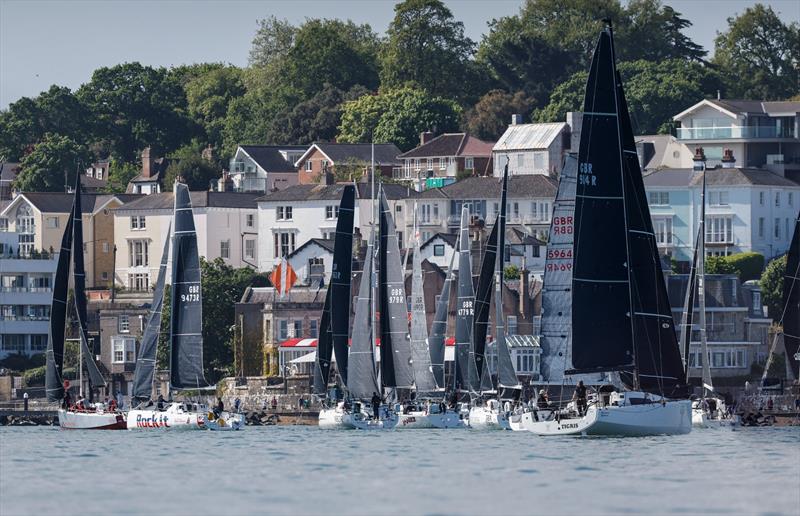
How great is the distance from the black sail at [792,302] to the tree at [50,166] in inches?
3423

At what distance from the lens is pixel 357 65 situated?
185375 mm

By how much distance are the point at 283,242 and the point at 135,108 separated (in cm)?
3814

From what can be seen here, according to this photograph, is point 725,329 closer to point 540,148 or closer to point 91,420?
point 540,148

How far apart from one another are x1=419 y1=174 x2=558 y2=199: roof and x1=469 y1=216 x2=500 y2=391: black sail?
45030mm

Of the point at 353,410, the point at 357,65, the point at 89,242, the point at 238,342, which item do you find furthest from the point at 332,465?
the point at 357,65

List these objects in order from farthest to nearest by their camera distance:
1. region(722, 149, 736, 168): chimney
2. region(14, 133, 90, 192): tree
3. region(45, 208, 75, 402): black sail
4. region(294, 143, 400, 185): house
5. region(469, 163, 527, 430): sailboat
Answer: region(14, 133, 90, 192): tree → region(294, 143, 400, 185): house → region(722, 149, 736, 168): chimney → region(45, 208, 75, 402): black sail → region(469, 163, 527, 430): sailboat

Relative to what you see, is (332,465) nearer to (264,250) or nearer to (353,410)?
(353,410)

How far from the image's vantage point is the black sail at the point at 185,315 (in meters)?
87.1

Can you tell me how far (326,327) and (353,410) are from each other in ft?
21.3

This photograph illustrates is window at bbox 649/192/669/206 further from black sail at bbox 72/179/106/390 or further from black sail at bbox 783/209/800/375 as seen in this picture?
black sail at bbox 72/179/106/390

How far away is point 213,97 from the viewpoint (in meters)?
191

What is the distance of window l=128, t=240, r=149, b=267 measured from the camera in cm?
15000

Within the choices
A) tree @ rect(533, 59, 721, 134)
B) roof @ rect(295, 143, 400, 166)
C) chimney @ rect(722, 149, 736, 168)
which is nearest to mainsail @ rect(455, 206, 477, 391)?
chimney @ rect(722, 149, 736, 168)

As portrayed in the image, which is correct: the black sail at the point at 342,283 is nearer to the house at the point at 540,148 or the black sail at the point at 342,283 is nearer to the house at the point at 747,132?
the house at the point at 540,148
